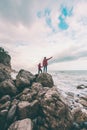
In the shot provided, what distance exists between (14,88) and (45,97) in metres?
6.19

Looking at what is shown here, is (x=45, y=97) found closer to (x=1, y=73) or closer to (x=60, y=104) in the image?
(x=60, y=104)

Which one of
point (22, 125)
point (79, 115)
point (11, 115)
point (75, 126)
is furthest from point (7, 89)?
point (75, 126)

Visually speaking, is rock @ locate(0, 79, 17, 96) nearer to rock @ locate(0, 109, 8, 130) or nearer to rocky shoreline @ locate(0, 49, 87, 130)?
rocky shoreline @ locate(0, 49, 87, 130)

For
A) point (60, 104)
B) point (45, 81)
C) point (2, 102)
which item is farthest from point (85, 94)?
point (2, 102)

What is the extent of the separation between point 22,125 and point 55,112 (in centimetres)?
419

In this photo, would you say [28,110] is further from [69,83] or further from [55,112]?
[69,83]

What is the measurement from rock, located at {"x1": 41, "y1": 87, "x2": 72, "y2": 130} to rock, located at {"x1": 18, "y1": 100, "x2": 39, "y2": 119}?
0.91 m

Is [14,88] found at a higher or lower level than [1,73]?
lower

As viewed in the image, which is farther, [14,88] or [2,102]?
[14,88]

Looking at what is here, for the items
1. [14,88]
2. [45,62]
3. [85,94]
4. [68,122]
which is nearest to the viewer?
[68,122]

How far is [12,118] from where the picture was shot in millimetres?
24203

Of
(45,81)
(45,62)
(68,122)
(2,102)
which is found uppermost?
(45,62)

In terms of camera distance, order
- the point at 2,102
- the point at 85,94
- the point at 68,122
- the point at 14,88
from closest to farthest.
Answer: the point at 68,122 → the point at 2,102 → the point at 14,88 → the point at 85,94

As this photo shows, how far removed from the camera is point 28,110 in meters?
24.1
